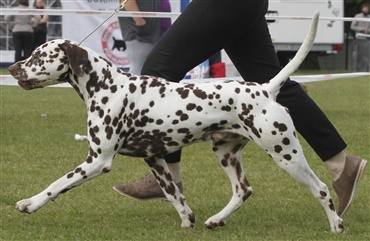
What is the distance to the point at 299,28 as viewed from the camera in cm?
2711

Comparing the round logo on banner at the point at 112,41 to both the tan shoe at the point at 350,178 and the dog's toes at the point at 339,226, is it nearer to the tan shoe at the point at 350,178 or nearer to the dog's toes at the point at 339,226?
the tan shoe at the point at 350,178

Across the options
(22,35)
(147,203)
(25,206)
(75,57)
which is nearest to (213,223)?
(147,203)

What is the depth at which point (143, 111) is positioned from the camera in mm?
5184

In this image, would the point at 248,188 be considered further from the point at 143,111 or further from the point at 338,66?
the point at 338,66

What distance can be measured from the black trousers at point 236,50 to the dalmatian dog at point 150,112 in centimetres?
47

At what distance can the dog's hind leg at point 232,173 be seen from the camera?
552 cm

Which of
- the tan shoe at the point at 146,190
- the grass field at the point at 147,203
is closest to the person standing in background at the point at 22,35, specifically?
the grass field at the point at 147,203

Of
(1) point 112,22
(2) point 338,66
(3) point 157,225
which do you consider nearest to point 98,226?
(3) point 157,225

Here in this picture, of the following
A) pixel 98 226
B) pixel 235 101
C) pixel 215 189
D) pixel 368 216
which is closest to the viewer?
pixel 235 101

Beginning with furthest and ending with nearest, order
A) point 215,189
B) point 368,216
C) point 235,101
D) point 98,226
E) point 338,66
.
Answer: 1. point 338,66
2. point 215,189
3. point 368,216
4. point 98,226
5. point 235,101

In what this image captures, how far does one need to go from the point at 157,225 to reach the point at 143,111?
79cm

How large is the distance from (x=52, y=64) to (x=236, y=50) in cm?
124

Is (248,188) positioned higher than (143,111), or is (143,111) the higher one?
(143,111)

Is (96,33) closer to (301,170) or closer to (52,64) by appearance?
(52,64)
